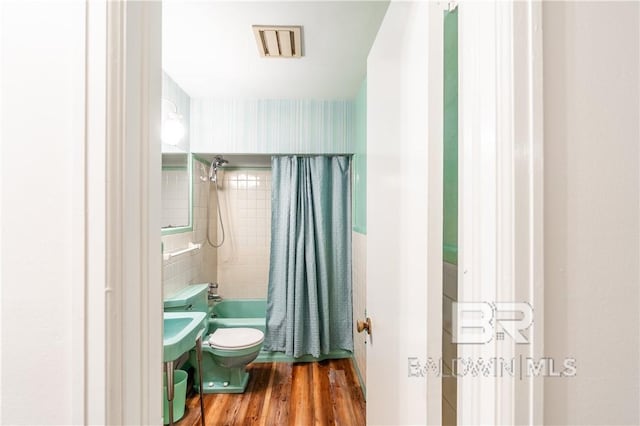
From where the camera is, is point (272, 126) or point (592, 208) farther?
point (272, 126)

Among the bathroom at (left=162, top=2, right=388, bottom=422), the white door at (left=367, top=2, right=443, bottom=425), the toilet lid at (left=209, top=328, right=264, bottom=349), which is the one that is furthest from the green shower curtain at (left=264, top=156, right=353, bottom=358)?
the white door at (left=367, top=2, right=443, bottom=425)

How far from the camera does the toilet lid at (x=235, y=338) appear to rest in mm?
2238

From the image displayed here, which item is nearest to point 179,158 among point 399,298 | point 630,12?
point 399,298

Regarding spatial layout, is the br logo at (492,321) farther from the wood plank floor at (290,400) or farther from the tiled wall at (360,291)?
the wood plank floor at (290,400)

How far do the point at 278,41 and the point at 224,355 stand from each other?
217 cm

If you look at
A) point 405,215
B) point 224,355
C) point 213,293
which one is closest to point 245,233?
point 213,293

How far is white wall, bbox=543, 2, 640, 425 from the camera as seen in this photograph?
51 cm

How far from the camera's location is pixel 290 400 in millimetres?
2209

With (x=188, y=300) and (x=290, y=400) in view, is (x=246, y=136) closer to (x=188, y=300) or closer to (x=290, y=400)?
(x=188, y=300)

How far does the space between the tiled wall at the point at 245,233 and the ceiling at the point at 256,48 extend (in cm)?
109

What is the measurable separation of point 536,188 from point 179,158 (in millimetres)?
2515

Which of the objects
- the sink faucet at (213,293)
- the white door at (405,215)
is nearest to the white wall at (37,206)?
the white door at (405,215)

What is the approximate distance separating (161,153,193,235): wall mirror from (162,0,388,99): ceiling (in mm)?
619

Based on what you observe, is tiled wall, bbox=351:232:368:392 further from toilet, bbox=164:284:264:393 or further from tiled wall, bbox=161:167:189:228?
tiled wall, bbox=161:167:189:228
